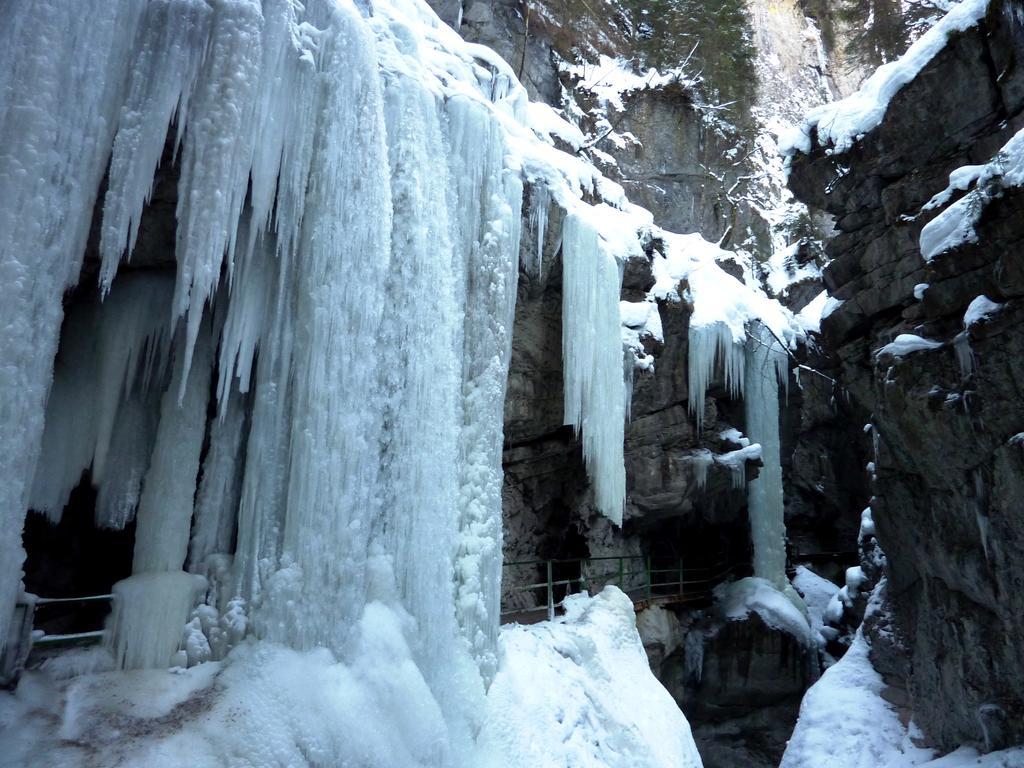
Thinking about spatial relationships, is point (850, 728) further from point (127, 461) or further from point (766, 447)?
point (127, 461)

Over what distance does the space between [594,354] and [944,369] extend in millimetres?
4681

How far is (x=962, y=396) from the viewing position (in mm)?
9398

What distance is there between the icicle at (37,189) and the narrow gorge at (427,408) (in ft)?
0.08

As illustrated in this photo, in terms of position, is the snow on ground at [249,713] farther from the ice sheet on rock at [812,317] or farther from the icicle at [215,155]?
the ice sheet on rock at [812,317]

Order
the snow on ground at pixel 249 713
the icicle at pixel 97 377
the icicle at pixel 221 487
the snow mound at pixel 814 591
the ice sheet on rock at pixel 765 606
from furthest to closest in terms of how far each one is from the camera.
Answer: the snow mound at pixel 814 591
the ice sheet on rock at pixel 765 606
the icicle at pixel 97 377
the icicle at pixel 221 487
the snow on ground at pixel 249 713

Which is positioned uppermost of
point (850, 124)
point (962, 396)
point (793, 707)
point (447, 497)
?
point (850, 124)

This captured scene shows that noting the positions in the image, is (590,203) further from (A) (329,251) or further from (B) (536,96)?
(B) (536,96)

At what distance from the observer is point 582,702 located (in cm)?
831

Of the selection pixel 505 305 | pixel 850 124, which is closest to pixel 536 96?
pixel 850 124

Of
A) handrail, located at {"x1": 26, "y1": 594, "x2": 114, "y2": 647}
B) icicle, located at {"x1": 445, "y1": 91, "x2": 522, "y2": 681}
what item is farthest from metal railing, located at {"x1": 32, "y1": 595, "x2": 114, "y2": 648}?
icicle, located at {"x1": 445, "y1": 91, "x2": 522, "y2": 681}

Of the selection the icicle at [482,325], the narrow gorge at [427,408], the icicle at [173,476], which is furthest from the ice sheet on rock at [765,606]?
the icicle at [173,476]

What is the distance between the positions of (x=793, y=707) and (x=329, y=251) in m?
14.8

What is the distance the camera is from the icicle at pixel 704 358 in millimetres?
14648

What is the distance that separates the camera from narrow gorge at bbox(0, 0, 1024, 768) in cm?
557
